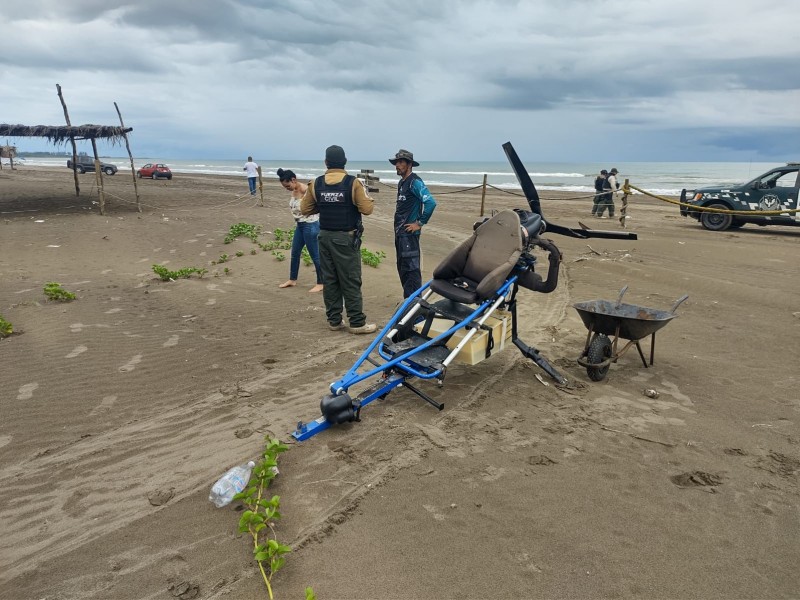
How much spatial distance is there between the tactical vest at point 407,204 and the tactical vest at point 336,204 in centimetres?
63

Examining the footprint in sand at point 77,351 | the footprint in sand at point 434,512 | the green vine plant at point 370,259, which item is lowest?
the footprint in sand at point 434,512

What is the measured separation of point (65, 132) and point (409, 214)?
56.9 feet

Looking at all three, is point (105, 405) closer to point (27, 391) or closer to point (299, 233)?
point (27, 391)

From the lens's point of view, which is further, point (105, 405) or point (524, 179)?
point (524, 179)

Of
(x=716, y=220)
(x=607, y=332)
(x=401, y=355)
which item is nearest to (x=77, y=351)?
(x=401, y=355)

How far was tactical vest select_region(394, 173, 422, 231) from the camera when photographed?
6.00 m

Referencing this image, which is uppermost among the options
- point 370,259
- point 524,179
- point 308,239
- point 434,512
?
point 524,179

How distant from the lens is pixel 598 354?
4668 millimetres

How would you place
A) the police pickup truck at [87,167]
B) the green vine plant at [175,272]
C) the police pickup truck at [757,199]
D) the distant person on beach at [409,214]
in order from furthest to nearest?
the police pickup truck at [87,167] < the police pickup truck at [757,199] < the green vine plant at [175,272] < the distant person on beach at [409,214]

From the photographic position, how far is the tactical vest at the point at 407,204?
600cm

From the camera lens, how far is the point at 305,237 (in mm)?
7473

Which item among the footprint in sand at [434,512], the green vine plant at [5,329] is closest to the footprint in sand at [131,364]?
the green vine plant at [5,329]

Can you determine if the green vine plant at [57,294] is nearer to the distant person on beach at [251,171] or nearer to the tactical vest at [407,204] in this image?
the tactical vest at [407,204]

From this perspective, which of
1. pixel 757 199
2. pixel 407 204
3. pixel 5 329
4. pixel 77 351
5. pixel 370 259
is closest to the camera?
pixel 77 351
